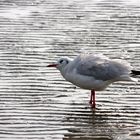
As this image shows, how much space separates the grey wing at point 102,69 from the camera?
27.7 feet

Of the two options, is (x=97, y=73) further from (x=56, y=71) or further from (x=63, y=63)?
(x=56, y=71)

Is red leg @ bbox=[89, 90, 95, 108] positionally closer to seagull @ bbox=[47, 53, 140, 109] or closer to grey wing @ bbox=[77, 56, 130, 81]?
seagull @ bbox=[47, 53, 140, 109]

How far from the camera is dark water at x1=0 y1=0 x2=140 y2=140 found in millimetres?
7902

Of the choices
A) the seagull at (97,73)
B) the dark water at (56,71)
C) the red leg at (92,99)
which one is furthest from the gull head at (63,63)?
the red leg at (92,99)

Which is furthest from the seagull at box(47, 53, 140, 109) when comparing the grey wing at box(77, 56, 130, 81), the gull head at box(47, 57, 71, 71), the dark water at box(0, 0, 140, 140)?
the dark water at box(0, 0, 140, 140)

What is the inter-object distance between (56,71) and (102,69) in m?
1.73

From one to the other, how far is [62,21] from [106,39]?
4.94 ft

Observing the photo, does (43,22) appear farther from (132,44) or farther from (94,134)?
(94,134)

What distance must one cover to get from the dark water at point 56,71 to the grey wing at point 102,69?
44 cm

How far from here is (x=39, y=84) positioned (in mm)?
9430

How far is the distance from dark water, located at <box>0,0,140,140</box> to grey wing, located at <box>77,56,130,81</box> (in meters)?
0.44

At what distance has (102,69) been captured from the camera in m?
8.48

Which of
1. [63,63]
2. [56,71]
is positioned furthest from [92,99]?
[56,71]

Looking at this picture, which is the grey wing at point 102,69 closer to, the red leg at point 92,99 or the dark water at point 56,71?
the red leg at point 92,99
